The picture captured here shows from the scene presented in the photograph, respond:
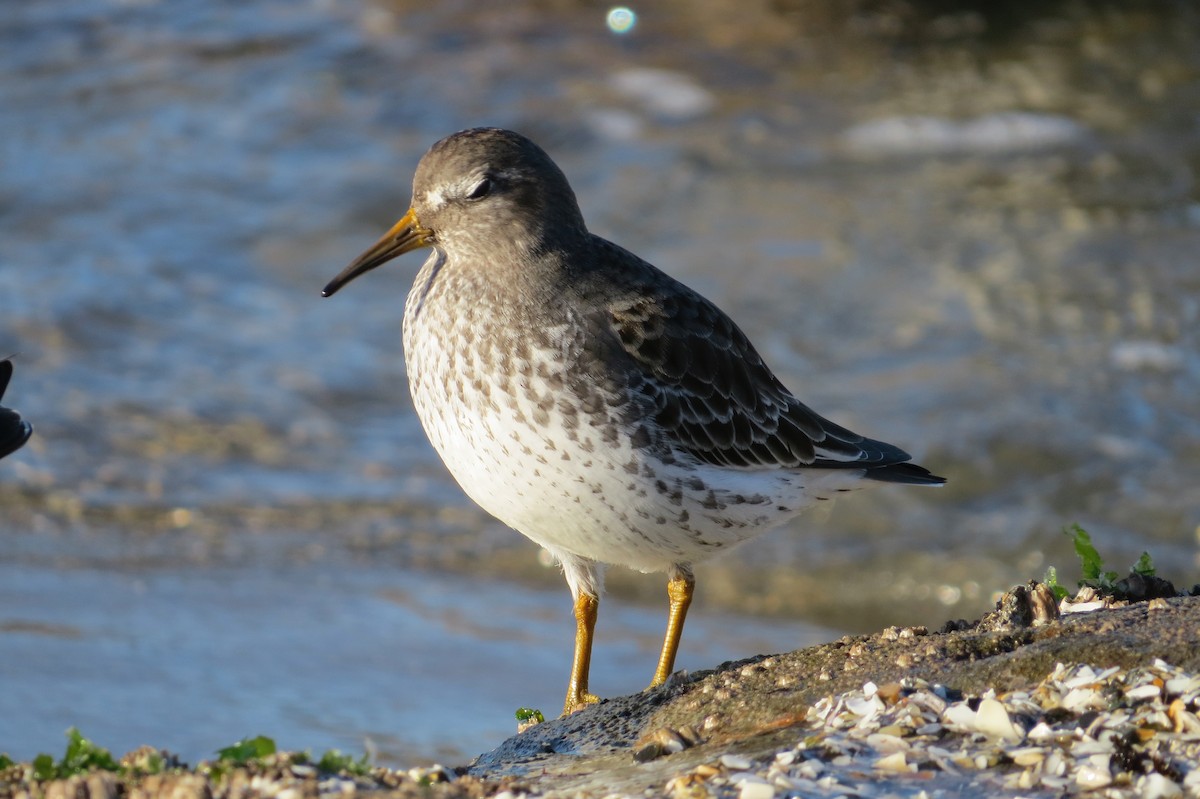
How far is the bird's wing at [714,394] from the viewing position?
545 centimetres

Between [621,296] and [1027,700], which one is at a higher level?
[621,296]

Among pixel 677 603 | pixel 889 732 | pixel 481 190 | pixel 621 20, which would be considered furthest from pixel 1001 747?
pixel 621 20

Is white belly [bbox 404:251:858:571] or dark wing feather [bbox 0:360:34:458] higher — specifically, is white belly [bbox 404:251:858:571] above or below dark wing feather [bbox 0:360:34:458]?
below

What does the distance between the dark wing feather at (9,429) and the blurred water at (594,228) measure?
1.35m

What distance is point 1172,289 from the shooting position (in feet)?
36.8

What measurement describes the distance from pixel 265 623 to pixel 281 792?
4.37m

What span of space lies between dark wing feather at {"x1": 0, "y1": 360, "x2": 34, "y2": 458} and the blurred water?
1.35 meters

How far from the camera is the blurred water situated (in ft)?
27.9

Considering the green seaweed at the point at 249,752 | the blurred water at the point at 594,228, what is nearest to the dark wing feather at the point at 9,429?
the blurred water at the point at 594,228

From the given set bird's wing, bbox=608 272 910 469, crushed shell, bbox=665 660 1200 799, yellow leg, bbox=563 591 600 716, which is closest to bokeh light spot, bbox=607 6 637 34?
bird's wing, bbox=608 272 910 469

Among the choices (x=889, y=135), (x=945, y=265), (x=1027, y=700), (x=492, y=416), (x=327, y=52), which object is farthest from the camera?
→ (x=327, y=52)

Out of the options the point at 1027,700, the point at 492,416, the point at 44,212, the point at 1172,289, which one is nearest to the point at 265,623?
the point at 492,416

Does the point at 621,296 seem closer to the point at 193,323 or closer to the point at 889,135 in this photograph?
the point at 193,323

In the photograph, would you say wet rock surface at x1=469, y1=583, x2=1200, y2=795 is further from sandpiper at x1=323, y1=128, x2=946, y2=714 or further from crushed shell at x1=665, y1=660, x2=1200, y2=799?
sandpiper at x1=323, y1=128, x2=946, y2=714
